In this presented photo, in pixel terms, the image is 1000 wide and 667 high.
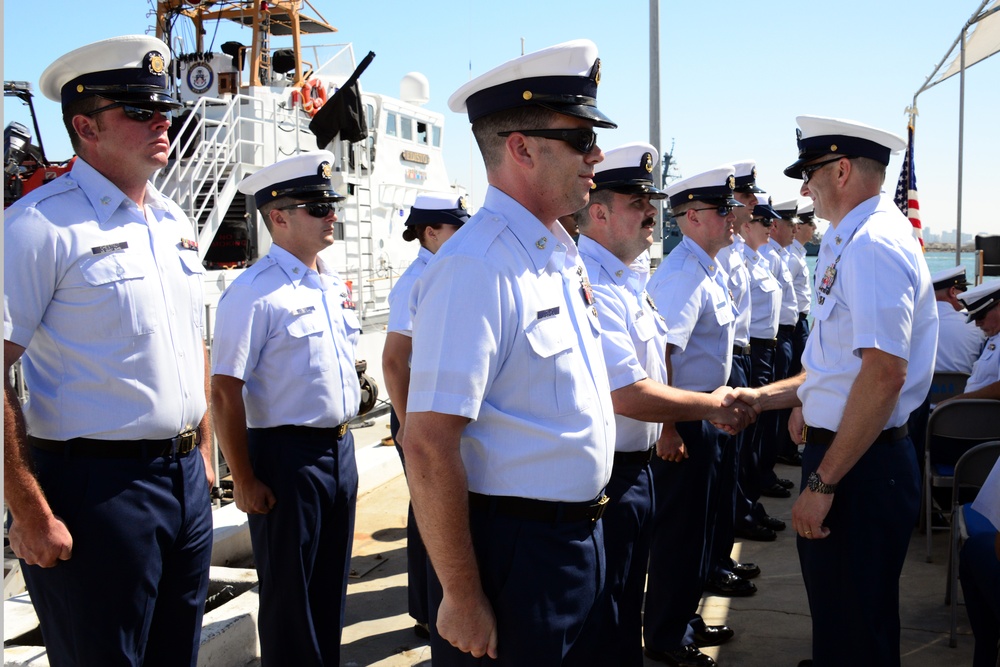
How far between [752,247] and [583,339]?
17.6ft

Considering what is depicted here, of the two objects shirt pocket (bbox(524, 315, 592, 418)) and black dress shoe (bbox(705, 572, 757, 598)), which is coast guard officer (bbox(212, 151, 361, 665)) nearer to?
shirt pocket (bbox(524, 315, 592, 418))

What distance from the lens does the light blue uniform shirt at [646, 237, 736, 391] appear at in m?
4.00

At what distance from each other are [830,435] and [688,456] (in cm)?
99

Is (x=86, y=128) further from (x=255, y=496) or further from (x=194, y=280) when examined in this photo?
(x=255, y=496)

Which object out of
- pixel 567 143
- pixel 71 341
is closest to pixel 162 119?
pixel 71 341

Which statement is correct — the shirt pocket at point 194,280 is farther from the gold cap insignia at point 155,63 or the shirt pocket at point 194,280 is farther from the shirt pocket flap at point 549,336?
the shirt pocket flap at point 549,336

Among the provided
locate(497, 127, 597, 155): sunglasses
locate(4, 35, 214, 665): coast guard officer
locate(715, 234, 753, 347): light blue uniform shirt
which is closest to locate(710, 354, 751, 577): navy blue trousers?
locate(715, 234, 753, 347): light blue uniform shirt

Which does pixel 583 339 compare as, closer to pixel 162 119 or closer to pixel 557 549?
pixel 557 549

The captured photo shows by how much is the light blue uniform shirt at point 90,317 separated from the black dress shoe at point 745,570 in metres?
3.41

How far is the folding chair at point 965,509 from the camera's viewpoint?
12.4 ft

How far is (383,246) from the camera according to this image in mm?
14742

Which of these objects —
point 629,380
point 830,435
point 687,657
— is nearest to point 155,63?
point 629,380

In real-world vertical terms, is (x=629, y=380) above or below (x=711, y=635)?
above

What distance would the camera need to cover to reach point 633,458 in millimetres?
2969
